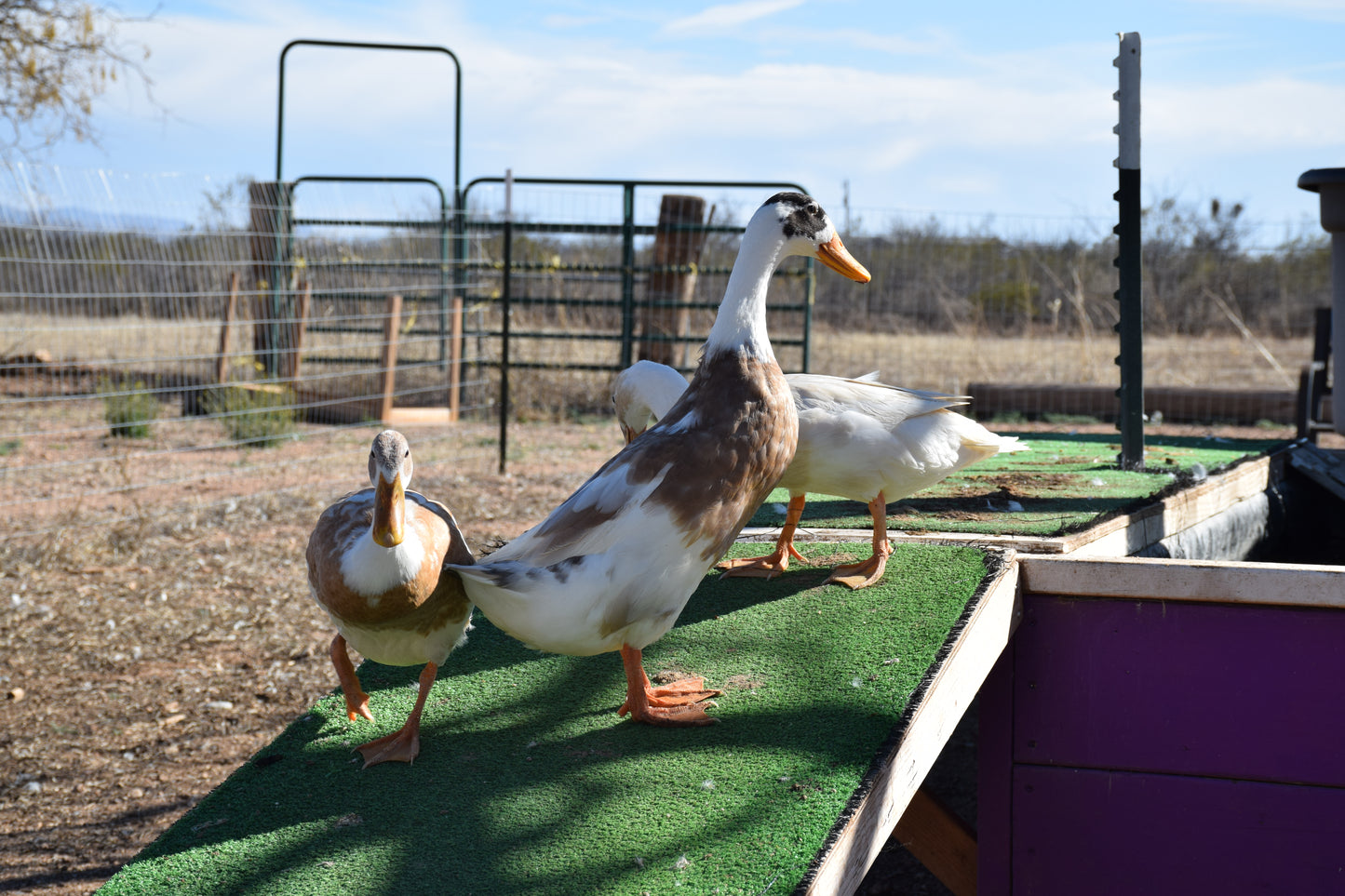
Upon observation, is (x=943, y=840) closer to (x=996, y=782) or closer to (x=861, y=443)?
(x=996, y=782)

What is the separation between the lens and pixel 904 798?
231 centimetres

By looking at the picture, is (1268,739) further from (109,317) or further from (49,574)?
(109,317)

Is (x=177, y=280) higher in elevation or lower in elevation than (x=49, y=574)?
higher

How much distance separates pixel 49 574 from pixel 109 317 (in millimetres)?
2955

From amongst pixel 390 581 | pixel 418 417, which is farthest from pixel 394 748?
pixel 418 417

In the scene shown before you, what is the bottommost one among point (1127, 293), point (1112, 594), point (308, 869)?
point (308, 869)

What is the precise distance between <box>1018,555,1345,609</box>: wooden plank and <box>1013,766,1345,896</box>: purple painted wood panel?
0.49 meters

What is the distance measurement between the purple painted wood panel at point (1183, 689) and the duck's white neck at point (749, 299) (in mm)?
1300

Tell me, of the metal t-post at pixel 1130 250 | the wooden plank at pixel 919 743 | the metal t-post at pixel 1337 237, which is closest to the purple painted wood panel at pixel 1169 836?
the wooden plank at pixel 919 743

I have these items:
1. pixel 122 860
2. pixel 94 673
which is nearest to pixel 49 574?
pixel 94 673

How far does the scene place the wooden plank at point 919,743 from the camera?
196cm

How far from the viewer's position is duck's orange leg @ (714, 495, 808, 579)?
3369 millimetres

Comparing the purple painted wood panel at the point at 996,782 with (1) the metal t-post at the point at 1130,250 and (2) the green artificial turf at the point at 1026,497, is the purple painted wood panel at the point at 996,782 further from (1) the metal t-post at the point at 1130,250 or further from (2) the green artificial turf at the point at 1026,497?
(1) the metal t-post at the point at 1130,250

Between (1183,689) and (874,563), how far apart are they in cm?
91
